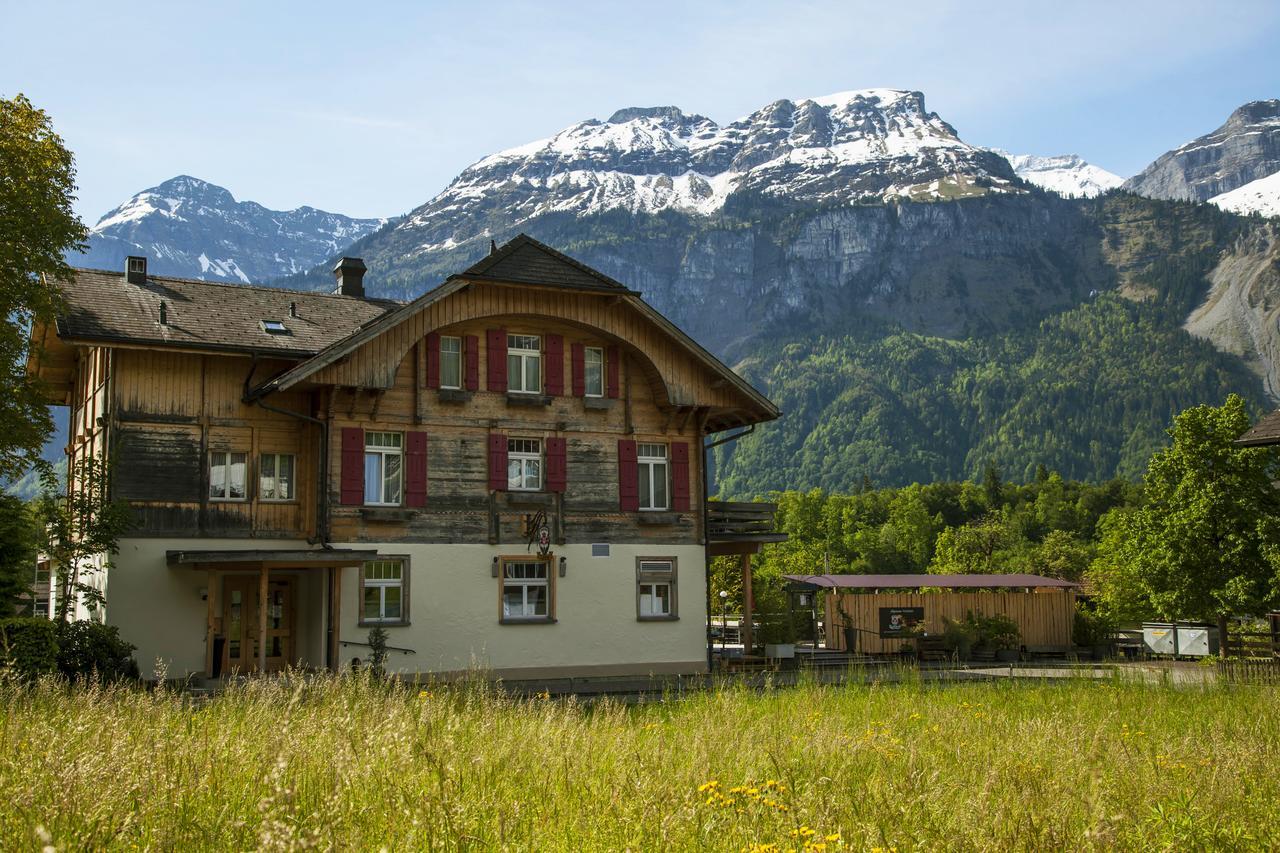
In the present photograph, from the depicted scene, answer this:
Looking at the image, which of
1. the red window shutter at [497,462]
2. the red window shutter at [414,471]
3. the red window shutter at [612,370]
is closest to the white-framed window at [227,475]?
the red window shutter at [414,471]

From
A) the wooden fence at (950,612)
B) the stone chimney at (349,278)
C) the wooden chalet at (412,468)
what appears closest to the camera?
the wooden chalet at (412,468)

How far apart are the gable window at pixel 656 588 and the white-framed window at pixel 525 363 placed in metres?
4.91

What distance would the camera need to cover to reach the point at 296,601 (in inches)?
1114

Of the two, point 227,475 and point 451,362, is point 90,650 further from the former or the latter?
point 451,362

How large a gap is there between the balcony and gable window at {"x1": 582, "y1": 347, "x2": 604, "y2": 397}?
417 centimetres

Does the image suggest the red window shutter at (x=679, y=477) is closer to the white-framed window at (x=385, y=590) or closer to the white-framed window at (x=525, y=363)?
the white-framed window at (x=525, y=363)

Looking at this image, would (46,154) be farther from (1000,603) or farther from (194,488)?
(1000,603)

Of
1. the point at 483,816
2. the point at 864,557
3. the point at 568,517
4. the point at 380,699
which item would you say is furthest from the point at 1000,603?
the point at 864,557

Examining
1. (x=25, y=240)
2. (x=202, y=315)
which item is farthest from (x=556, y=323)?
(x=25, y=240)

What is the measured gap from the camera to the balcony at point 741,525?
3150 centimetres

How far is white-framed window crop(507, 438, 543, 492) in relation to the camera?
29.1 meters

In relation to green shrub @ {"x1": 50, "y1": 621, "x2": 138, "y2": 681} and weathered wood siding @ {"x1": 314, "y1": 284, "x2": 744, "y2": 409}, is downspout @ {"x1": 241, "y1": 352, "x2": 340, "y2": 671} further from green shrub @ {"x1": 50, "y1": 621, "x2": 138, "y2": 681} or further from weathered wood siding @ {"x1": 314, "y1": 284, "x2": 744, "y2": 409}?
green shrub @ {"x1": 50, "y1": 621, "x2": 138, "y2": 681}

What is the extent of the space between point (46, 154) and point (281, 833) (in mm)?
23848

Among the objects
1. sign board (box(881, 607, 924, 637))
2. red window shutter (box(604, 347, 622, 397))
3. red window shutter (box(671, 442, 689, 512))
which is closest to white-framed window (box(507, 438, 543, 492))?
red window shutter (box(604, 347, 622, 397))
